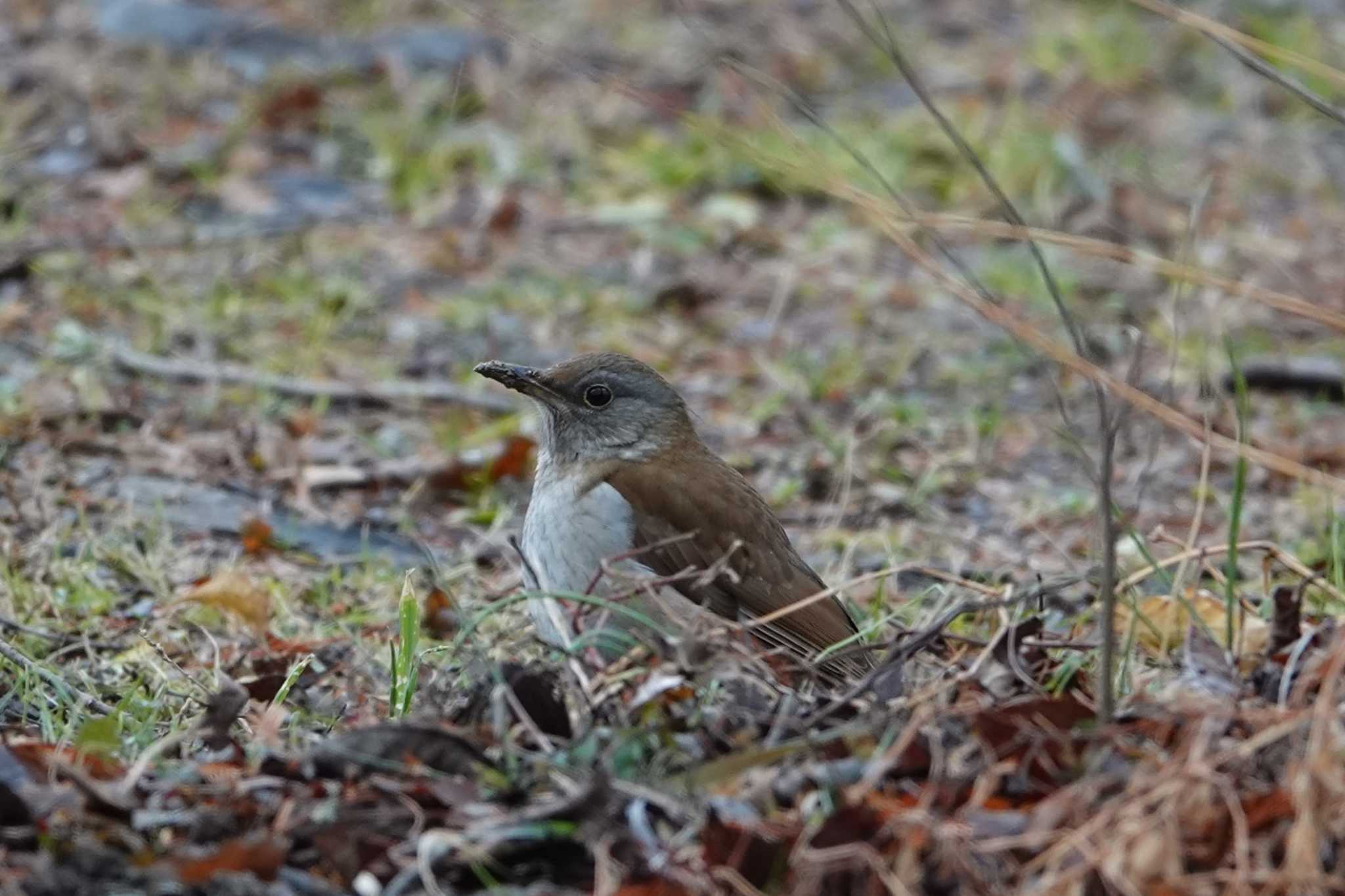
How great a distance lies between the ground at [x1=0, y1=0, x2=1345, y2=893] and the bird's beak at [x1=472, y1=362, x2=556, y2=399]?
69 cm

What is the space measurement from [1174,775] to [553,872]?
1.05 meters

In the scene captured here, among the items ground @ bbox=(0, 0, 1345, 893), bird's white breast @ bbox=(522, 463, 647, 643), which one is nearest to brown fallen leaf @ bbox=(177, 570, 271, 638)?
ground @ bbox=(0, 0, 1345, 893)

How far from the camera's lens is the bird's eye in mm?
5395

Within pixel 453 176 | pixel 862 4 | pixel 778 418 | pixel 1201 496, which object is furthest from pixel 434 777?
pixel 862 4

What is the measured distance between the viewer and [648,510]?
4941 mm

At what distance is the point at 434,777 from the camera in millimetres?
3320

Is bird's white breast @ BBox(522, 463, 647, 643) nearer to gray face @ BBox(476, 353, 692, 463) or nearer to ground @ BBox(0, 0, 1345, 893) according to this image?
gray face @ BBox(476, 353, 692, 463)

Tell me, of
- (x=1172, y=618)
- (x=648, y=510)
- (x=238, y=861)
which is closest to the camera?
(x=238, y=861)

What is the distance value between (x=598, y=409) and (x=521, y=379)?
0.78ft

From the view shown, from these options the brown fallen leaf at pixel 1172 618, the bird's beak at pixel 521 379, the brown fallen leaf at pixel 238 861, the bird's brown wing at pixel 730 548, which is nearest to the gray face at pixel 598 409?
the bird's beak at pixel 521 379

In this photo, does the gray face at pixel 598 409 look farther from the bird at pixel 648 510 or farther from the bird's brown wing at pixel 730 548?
the bird's brown wing at pixel 730 548

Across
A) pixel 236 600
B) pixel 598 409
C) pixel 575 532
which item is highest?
pixel 598 409

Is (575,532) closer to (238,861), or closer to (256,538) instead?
(256,538)

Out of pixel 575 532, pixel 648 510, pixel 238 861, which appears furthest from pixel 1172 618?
pixel 238 861
